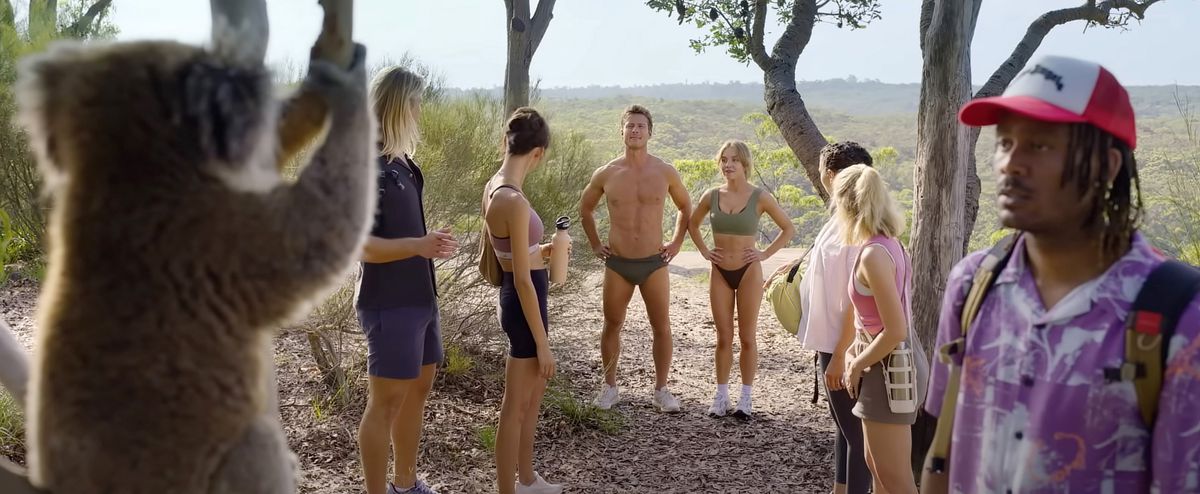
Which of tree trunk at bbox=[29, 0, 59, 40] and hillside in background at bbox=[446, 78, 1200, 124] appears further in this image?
hillside in background at bbox=[446, 78, 1200, 124]

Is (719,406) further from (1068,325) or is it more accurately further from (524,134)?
(1068,325)

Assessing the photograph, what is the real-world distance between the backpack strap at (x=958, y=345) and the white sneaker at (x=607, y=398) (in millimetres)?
5289

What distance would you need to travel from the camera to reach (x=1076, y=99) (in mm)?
1778

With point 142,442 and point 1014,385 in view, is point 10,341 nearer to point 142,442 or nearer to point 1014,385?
point 142,442

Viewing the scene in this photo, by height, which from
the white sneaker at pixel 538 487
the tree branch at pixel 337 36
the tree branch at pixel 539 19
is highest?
the tree branch at pixel 539 19

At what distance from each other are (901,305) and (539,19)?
28.1ft

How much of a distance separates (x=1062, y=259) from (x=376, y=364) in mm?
3084

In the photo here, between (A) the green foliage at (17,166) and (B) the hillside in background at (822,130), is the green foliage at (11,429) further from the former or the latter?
(B) the hillside in background at (822,130)

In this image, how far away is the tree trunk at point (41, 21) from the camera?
313 inches

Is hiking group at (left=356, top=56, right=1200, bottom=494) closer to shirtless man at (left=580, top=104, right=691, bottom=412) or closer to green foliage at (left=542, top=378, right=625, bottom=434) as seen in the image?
shirtless man at (left=580, top=104, right=691, bottom=412)

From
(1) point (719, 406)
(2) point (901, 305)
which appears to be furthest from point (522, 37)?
(2) point (901, 305)

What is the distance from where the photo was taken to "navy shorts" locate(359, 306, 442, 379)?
165 inches

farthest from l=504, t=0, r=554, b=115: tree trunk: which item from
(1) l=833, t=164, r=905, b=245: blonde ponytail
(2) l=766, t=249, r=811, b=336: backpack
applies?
(1) l=833, t=164, r=905, b=245: blonde ponytail

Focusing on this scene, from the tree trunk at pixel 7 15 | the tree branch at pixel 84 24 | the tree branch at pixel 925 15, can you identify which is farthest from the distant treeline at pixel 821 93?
the tree branch at pixel 925 15
